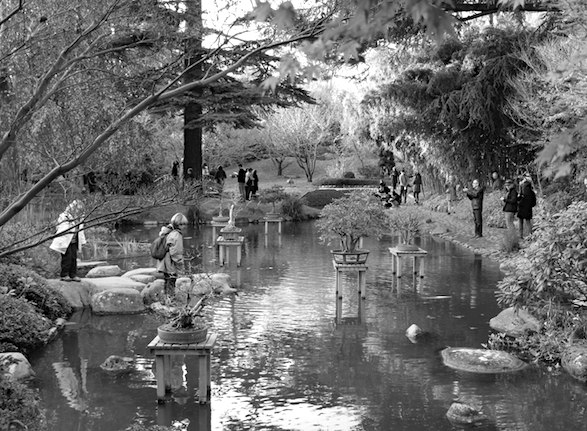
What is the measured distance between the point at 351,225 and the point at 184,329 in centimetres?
603

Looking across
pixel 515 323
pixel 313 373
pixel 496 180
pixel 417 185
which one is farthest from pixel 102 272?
pixel 417 185

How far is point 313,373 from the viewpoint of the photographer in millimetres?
9164

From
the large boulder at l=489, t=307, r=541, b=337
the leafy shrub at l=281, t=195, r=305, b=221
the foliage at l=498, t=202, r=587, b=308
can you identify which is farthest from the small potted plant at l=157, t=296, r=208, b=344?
the leafy shrub at l=281, t=195, r=305, b=221

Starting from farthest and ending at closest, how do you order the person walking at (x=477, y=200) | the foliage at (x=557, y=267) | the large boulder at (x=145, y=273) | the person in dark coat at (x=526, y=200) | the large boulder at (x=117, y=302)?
the person walking at (x=477, y=200) < the person in dark coat at (x=526, y=200) < the large boulder at (x=145, y=273) < the large boulder at (x=117, y=302) < the foliage at (x=557, y=267)

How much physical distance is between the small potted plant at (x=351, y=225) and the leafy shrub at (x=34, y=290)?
186 inches

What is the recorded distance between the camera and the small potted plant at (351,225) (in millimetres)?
13367

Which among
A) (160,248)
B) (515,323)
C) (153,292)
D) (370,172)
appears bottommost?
(515,323)

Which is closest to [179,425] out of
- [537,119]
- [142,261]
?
[142,261]

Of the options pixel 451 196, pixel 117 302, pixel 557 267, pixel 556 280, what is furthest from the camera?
pixel 451 196

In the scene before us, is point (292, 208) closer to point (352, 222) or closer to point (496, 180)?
point (496, 180)

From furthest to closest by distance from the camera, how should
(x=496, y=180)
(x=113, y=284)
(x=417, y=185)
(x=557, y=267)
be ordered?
(x=417, y=185)
(x=496, y=180)
(x=113, y=284)
(x=557, y=267)

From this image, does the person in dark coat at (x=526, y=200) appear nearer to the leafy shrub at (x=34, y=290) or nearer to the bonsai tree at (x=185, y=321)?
the leafy shrub at (x=34, y=290)

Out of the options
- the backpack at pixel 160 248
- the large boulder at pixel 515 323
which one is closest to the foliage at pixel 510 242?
the large boulder at pixel 515 323

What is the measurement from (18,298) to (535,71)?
14.3 m
